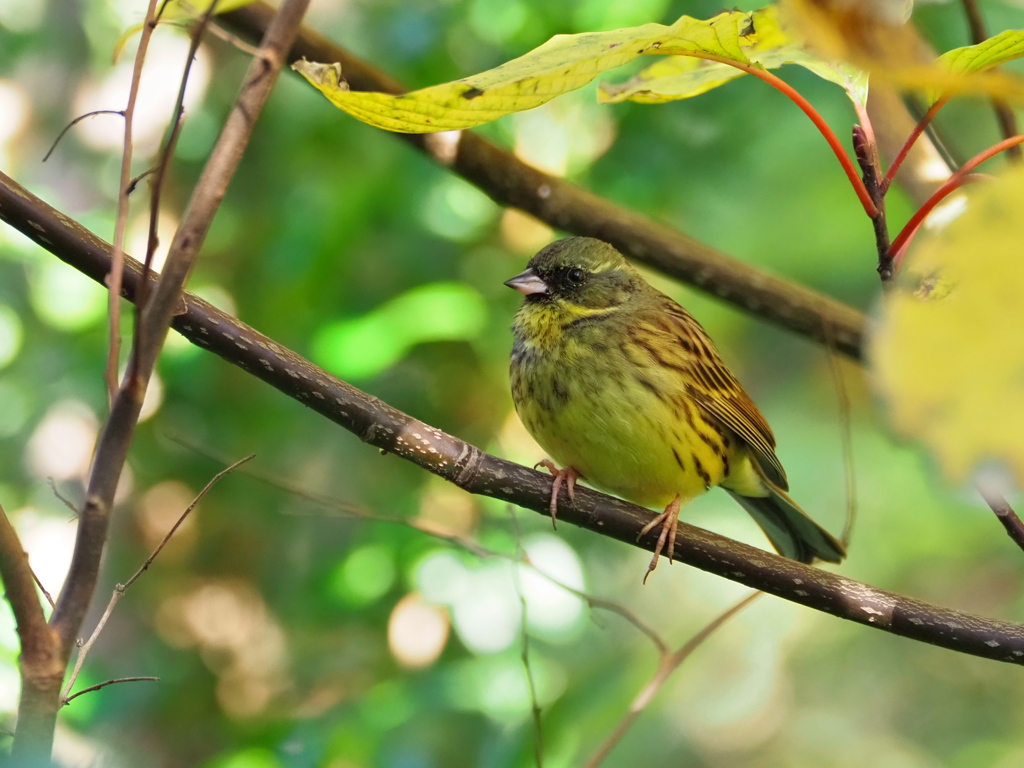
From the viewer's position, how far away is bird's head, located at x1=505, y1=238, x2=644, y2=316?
9.93ft

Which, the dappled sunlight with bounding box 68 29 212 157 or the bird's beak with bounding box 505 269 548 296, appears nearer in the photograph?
the bird's beak with bounding box 505 269 548 296

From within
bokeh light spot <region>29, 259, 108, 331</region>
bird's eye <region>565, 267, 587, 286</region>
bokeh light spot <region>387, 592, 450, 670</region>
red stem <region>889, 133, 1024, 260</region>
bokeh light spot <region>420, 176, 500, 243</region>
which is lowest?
bokeh light spot <region>387, 592, 450, 670</region>

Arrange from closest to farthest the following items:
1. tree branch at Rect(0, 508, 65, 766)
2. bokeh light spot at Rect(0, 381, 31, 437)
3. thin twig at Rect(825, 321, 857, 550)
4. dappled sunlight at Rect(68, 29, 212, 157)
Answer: tree branch at Rect(0, 508, 65, 766), thin twig at Rect(825, 321, 857, 550), bokeh light spot at Rect(0, 381, 31, 437), dappled sunlight at Rect(68, 29, 212, 157)

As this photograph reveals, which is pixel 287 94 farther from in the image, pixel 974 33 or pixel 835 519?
pixel 835 519

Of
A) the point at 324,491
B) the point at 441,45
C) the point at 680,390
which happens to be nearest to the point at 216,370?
the point at 324,491

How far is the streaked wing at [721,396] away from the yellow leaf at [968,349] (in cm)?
241

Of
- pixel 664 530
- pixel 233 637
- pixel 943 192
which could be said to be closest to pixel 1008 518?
pixel 943 192

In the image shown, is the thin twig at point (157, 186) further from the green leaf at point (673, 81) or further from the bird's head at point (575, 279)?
the bird's head at point (575, 279)

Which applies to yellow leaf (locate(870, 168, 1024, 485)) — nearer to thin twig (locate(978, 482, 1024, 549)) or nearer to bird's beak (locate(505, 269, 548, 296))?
thin twig (locate(978, 482, 1024, 549))

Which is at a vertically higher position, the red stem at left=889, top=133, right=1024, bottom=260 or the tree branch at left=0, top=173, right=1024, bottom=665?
the red stem at left=889, top=133, right=1024, bottom=260

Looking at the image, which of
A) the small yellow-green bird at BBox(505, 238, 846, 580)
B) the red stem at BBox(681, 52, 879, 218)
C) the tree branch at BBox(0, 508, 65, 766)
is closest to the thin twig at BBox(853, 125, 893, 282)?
the red stem at BBox(681, 52, 879, 218)

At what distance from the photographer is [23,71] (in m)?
4.65

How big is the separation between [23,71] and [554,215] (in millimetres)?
2989

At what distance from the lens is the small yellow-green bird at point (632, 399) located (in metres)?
2.73
